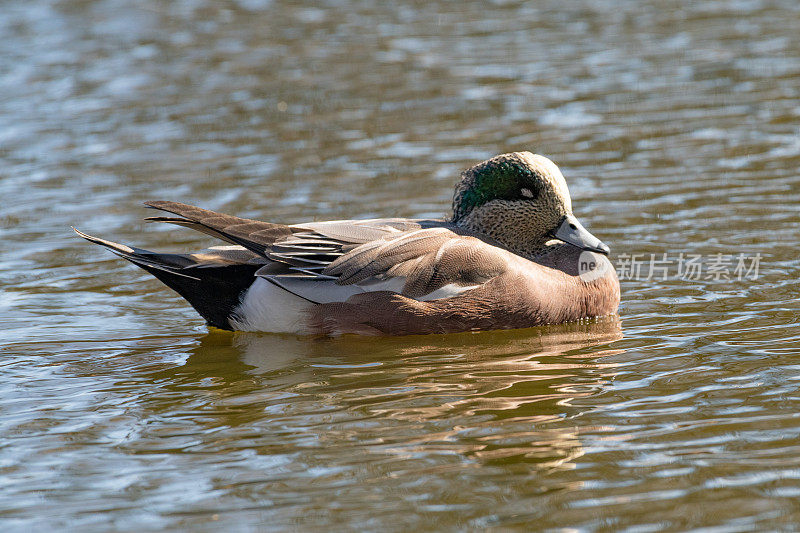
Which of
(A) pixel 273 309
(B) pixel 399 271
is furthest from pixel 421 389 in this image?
(A) pixel 273 309

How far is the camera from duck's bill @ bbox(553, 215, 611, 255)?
6406 millimetres

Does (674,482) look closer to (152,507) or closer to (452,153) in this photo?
(152,507)

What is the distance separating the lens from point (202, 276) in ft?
20.7

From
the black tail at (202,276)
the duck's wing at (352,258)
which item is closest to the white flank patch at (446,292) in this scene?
the duck's wing at (352,258)

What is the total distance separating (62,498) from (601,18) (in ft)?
34.5

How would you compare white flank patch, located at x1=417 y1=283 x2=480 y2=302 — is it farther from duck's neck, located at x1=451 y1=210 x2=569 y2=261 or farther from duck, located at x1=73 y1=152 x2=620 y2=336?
duck's neck, located at x1=451 y1=210 x2=569 y2=261

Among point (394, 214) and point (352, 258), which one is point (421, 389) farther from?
point (394, 214)

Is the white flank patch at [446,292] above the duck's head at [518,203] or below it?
below

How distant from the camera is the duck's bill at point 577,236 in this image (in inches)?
252

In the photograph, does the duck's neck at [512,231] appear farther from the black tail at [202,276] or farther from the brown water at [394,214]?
the black tail at [202,276]

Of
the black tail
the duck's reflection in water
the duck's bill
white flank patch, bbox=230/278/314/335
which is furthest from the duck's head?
the black tail

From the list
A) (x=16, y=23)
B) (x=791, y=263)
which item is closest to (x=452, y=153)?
(x=791, y=263)

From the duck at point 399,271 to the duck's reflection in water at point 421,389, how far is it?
124mm

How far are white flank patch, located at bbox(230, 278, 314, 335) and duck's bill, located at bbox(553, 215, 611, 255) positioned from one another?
1469 mm
